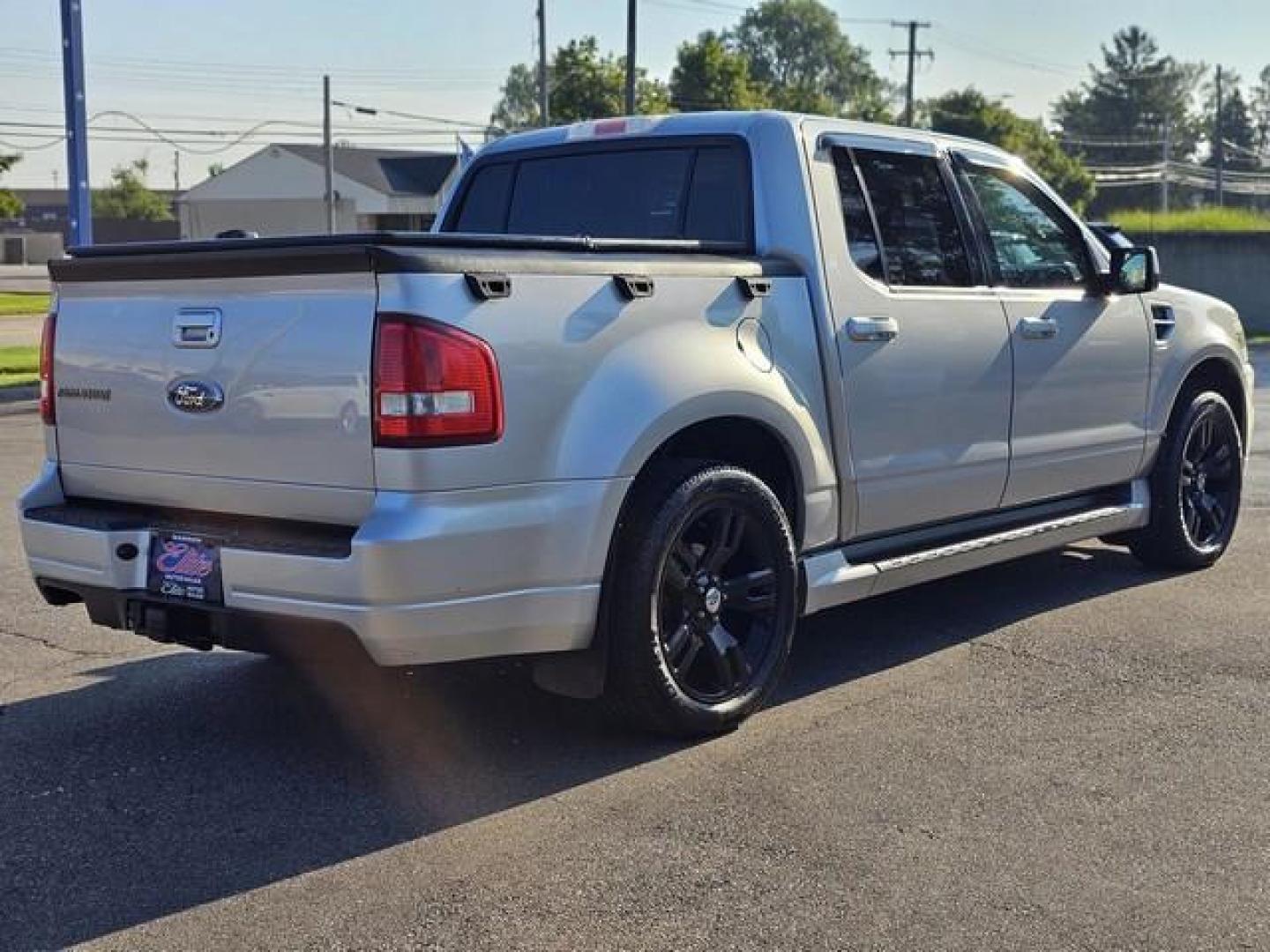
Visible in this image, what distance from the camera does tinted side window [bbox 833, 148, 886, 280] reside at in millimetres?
5422

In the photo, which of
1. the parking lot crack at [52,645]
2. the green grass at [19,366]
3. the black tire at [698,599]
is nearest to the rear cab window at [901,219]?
the black tire at [698,599]

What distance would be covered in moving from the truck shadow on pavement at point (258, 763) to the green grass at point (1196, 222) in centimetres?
3181

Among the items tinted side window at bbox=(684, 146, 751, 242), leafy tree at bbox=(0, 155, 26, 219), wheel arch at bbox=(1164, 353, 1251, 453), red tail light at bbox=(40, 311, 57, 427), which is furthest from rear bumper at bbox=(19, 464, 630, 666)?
leafy tree at bbox=(0, 155, 26, 219)

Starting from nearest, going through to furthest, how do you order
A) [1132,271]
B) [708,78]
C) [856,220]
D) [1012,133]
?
[856,220]
[1132,271]
[708,78]
[1012,133]

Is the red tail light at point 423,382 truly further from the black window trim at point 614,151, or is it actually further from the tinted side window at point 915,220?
the tinted side window at point 915,220

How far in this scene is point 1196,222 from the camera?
36.8 meters

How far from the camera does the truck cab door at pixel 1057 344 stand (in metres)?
6.09

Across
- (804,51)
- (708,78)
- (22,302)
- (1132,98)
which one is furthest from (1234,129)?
(22,302)

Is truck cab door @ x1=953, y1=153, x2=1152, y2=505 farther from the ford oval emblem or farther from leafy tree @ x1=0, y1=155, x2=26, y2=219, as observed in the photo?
leafy tree @ x1=0, y1=155, x2=26, y2=219

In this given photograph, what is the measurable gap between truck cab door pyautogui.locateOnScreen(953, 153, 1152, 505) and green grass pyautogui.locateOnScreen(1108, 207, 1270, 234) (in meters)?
29.4

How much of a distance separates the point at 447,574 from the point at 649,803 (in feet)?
2.90

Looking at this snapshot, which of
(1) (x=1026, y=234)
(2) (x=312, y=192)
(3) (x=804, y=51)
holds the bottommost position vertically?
(1) (x=1026, y=234)

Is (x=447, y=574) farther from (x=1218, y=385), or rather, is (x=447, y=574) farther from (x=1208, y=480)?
(x=1218, y=385)

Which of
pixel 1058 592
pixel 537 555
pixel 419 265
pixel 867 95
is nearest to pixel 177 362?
pixel 419 265
